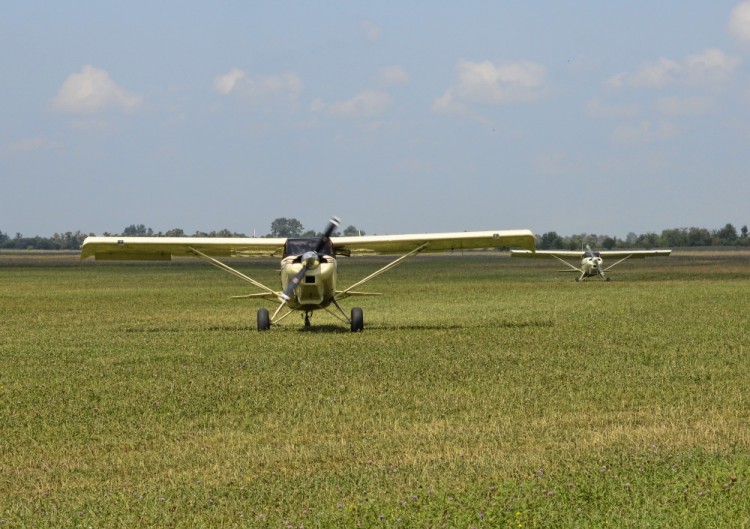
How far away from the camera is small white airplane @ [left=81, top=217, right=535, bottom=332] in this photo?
21109 millimetres

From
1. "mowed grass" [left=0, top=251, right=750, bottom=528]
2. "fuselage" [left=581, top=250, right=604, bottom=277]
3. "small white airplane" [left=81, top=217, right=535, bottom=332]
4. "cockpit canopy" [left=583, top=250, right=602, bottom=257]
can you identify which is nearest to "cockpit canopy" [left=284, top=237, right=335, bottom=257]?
"small white airplane" [left=81, top=217, right=535, bottom=332]

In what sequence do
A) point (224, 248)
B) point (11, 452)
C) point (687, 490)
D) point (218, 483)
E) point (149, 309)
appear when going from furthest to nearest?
point (149, 309)
point (224, 248)
point (11, 452)
point (218, 483)
point (687, 490)

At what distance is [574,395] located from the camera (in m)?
12.3

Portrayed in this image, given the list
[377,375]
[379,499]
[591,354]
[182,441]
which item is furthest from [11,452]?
[591,354]

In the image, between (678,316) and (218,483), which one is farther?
(678,316)

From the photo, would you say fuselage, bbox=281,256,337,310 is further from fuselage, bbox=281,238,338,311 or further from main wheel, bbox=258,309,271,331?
main wheel, bbox=258,309,271,331

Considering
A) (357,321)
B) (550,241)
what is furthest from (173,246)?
(550,241)

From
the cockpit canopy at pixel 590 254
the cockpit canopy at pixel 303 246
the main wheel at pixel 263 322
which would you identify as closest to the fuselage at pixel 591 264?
the cockpit canopy at pixel 590 254

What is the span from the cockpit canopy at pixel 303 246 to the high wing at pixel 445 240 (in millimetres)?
1493

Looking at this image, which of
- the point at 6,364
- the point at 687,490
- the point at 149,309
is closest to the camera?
the point at 687,490

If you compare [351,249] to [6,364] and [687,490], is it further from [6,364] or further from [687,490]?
[687,490]

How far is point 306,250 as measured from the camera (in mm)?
21500

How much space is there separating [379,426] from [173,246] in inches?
542

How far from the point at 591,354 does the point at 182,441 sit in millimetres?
8305
